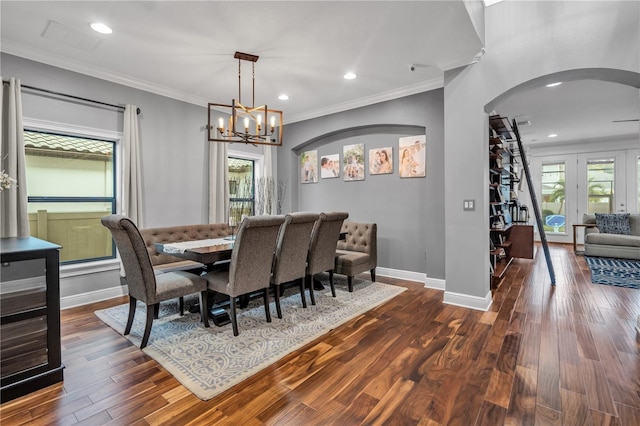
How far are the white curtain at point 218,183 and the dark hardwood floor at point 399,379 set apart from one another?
2215mm

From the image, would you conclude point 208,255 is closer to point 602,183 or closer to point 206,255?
point 206,255

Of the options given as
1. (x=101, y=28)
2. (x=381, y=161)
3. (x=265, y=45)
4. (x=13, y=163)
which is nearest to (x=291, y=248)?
(x=265, y=45)

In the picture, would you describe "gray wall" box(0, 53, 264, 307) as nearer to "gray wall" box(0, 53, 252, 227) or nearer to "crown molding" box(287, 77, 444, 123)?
"gray wall" box(0, 53, 252, 227)

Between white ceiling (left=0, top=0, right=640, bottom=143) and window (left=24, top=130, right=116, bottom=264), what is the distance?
91cm

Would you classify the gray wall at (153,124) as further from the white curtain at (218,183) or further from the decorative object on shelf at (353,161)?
the decorative object on shelf at (353,161)

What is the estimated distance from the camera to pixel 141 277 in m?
2.47

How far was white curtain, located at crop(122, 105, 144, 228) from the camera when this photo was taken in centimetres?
388

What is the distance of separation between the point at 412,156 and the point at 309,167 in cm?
209

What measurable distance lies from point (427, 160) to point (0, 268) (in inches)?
177

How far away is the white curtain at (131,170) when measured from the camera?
12.7ft

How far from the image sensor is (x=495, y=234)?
16.0 ft

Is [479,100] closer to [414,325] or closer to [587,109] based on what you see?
[414,325]

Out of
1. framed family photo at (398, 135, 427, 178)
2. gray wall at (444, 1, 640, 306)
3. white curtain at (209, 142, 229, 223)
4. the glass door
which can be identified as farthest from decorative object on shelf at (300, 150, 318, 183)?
the glass door

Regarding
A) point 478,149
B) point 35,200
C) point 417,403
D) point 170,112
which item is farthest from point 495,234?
point 35,200
